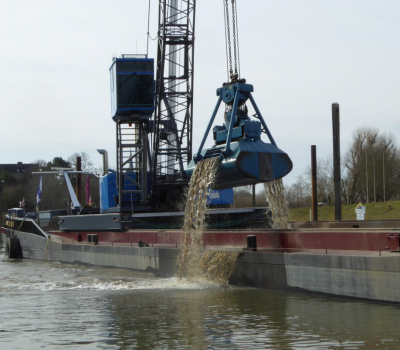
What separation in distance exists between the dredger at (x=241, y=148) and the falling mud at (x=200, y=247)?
373mm

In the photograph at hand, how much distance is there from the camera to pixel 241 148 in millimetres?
19859

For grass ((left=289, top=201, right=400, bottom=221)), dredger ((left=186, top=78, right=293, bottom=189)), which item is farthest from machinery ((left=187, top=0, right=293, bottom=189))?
grass ((left=289, top=201, right=400, bottom=221))

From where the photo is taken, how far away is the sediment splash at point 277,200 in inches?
862

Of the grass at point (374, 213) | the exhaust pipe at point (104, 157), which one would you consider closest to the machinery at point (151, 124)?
the exhaust pipe at point (104, 157)

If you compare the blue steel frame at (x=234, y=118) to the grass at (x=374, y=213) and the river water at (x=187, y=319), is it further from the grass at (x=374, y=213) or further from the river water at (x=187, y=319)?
the grass at (x=374, y=213)

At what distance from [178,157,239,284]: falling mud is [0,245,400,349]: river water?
56 cm

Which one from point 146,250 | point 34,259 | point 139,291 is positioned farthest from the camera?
point 34,259

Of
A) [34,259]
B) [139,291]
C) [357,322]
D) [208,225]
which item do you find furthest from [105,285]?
Result: [34,259]

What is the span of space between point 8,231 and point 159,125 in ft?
44.2

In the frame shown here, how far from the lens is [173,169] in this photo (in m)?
34.5

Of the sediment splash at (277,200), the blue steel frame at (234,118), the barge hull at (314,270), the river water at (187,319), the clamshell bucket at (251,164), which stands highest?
the blue steel frame at (234,118)

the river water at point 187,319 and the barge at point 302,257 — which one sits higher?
the barge at point 302,257

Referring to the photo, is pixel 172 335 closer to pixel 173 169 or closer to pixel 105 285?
pixel 105 285

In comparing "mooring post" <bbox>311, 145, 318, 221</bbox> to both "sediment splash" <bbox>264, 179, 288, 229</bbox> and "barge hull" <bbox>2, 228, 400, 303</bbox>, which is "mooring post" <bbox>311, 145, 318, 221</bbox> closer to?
"sediment splash" <bbox>264, 179, 288, 229</bbox>
